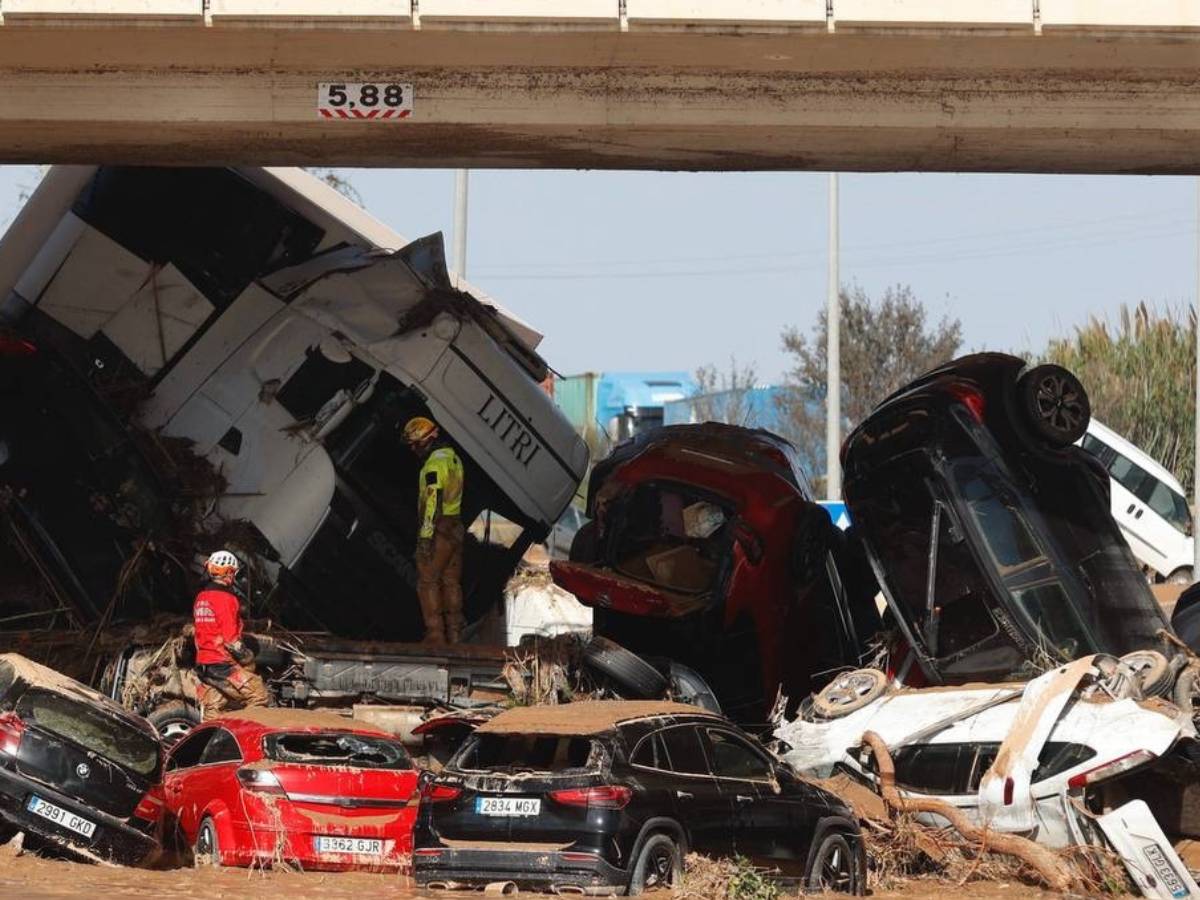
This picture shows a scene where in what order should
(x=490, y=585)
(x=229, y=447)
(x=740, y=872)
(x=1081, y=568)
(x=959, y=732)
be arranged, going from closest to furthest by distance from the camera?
(x=740, y=872), (x=959, y=732), (x=1081, y=568), (x=229, y=447), (x=490, y=585)

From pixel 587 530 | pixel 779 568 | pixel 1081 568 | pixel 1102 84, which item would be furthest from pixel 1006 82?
pixel 587 530

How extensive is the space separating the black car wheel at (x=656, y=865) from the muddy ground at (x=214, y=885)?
16cm

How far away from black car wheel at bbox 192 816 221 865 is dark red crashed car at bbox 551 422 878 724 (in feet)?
17.6

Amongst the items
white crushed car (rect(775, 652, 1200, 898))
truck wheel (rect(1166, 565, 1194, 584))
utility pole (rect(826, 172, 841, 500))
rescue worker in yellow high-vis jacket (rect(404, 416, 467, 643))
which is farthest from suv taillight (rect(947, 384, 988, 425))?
utility pole (rect(826, 172, 841, 500))

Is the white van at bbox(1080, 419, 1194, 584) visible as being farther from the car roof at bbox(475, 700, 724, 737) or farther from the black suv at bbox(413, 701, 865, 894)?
the car roof at bbox(475, 700, 724, 737)

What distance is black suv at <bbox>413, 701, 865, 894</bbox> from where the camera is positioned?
1048 centimetres

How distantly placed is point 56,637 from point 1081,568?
805cm

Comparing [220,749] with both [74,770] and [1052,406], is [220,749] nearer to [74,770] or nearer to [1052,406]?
[74,770]

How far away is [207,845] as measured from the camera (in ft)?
38.9

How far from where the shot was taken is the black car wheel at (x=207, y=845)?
38.5 ft

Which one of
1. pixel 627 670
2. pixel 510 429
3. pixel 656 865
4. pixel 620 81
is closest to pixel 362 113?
pixel 620 81

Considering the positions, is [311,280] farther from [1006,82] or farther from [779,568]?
[1006,82]

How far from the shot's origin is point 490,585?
17438 millimetres

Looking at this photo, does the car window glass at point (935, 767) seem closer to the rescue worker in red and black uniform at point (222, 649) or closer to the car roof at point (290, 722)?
the car roof at point (290, 722)
